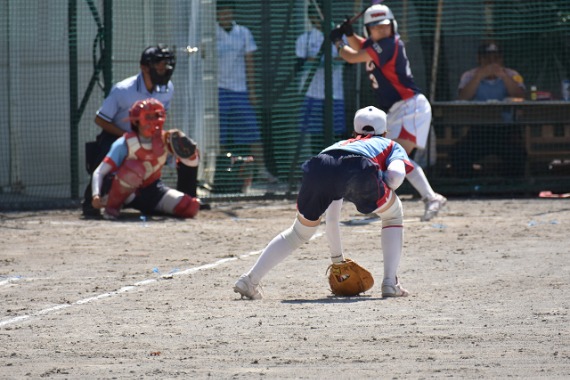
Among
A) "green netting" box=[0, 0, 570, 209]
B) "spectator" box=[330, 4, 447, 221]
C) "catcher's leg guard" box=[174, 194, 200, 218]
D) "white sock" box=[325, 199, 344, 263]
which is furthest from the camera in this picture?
"green netting" box=[0, 0, 570, 209]

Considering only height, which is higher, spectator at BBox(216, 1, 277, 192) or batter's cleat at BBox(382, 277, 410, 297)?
spectator at BBox(216, 1, 277, 192)

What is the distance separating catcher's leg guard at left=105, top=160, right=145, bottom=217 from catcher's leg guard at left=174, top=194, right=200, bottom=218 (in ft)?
1.55

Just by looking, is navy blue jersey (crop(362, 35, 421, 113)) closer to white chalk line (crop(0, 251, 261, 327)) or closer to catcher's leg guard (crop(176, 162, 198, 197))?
catcher's leg guard (crop(176, 162, 198, 197))

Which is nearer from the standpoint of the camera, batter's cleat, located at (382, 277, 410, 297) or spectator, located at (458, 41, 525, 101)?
batter's cleat, located at (382, 277, 410, 297)

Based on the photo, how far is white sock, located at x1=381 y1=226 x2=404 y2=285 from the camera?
7605 mm

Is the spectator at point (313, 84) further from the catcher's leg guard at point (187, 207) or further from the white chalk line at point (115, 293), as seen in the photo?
the white chalk line at point (115, 293)

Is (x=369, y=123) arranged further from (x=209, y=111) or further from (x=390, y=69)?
(x=209, y=111)

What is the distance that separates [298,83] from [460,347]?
9.34 metres

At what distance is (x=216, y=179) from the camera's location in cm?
1475

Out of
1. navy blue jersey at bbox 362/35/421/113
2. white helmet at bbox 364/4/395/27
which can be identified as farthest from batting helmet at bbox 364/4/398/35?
navy blue jersey at bbox 362/35/421/113

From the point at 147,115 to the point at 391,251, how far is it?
5.27m

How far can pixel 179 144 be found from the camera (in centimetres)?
1259

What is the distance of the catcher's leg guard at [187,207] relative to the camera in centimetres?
1275

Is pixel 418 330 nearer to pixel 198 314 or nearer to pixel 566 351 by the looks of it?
pixel 566 351
